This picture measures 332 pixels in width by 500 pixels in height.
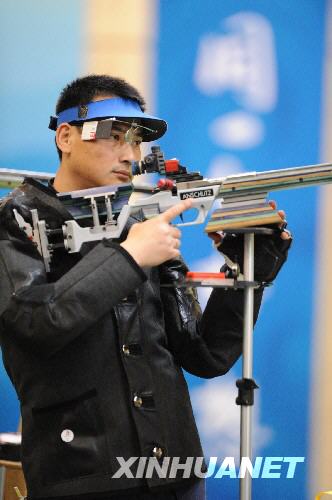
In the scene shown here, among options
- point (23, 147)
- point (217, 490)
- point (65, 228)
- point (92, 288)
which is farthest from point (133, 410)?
point (23, 147)

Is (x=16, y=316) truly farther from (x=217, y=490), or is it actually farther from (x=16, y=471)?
(x=217, y=490)

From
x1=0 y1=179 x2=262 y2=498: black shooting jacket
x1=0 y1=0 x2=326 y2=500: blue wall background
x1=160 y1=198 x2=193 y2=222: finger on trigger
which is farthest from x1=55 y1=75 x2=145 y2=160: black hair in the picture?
x1=0 y1=0 x2=326 y2=500: blue wall background

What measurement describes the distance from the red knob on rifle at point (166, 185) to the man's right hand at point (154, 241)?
0.13 m

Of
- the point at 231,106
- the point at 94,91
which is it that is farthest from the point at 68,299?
the point at 231,106

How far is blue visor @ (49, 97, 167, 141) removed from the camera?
1922 mm

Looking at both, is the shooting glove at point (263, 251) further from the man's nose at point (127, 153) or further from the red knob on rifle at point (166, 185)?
the man's nose at point (127, 153)

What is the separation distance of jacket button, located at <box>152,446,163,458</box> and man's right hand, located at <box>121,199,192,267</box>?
382 mm

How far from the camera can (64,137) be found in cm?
198

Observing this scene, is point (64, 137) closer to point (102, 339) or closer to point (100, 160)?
point (100, 160)

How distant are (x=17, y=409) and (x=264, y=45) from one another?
163cm

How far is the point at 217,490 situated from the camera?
2953 millimetres

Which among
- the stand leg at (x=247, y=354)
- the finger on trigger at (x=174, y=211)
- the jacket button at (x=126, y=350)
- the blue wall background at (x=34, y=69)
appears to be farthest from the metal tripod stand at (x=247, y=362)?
the blue wall background at (x=34, y=69)

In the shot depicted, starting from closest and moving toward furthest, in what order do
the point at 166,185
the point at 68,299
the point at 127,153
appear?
the point at 68,299
the point at 166,185
the point at 127,153

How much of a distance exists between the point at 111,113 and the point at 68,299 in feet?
1.81
